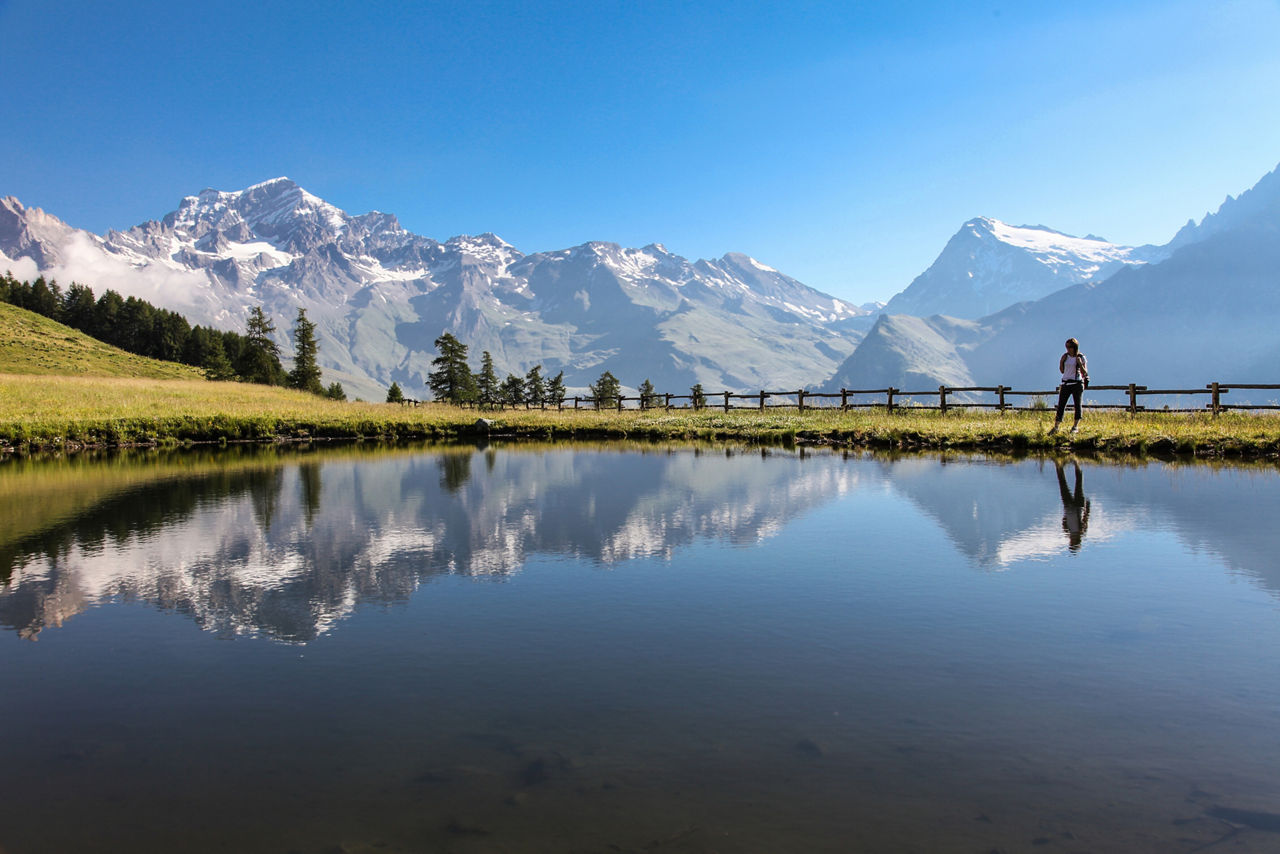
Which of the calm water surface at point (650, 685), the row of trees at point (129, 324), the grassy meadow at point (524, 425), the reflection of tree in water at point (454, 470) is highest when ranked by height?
the row of trees at point (129, 324)

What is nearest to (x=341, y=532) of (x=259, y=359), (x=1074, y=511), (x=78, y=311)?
(x=1074, y=511)

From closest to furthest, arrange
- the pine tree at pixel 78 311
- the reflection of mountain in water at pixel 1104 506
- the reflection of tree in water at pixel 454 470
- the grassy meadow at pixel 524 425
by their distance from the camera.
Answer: the reflection of mountain in water at pixel 1104 506 < the reflection of tree in water at pixel 454 470 < the grassy meadow at pixel 524 425 < the pine tree at pixel 78 311

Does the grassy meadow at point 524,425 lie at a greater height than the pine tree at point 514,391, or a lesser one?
lesser

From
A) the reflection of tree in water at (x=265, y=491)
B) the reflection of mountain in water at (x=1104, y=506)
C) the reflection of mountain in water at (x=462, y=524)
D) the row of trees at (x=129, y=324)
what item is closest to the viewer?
the reflection of mountain in water at (x=462, y=524)

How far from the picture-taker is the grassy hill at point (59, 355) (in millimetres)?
102938

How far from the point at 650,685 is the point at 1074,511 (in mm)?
13429

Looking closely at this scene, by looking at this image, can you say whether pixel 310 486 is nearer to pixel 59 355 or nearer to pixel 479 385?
pixel 479 385

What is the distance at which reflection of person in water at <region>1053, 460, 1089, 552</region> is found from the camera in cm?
1409

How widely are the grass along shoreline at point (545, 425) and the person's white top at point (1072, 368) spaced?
8.73 feet

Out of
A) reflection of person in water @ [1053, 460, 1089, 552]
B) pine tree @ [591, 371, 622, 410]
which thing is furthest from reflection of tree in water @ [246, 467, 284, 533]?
pine tree @ [591, 371, 622, 410]

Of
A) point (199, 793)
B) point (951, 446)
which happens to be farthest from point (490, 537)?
point (951, 446)

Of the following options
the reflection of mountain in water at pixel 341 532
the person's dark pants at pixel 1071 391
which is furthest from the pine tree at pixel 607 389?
the reflection of mountain in water at pixel 341 532

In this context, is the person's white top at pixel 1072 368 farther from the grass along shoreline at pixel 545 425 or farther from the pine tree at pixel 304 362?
the pine tree at pixel 304 362

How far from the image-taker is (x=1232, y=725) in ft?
21.4
